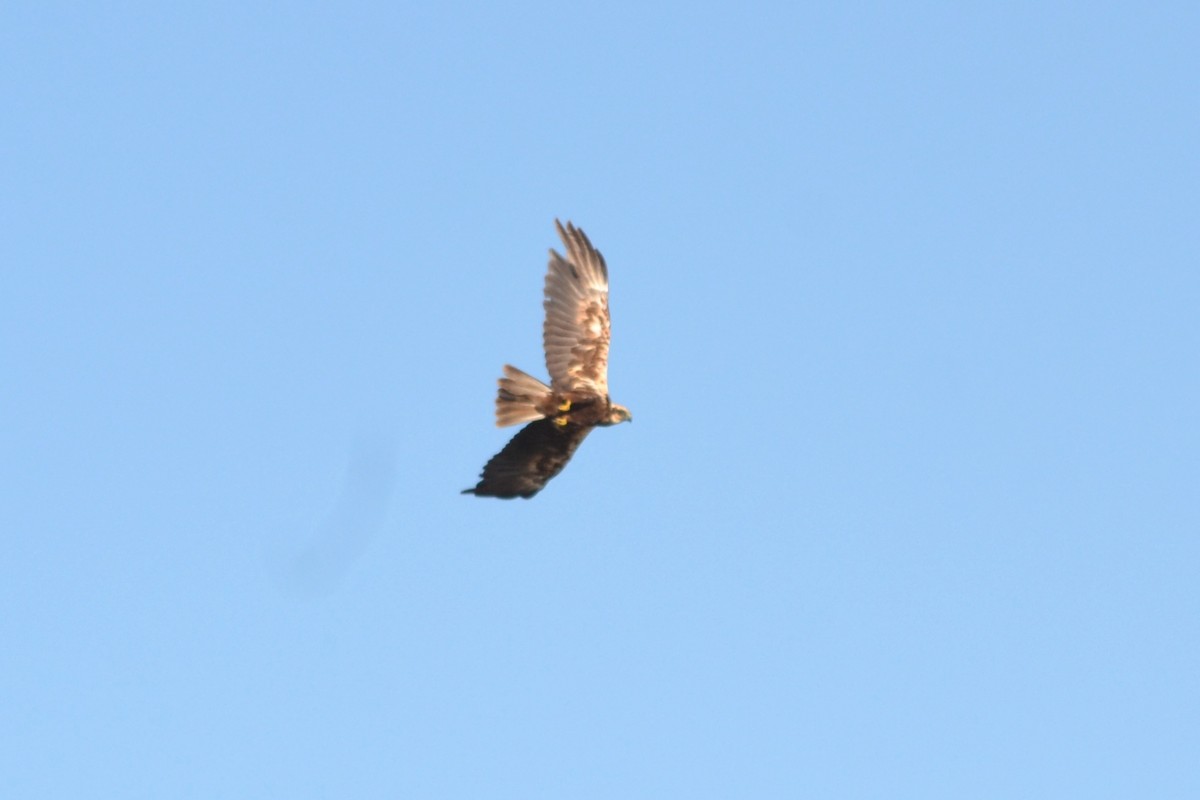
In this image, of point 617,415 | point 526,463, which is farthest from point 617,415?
point 526,463

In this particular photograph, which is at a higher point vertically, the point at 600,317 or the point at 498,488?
the point at 600,317

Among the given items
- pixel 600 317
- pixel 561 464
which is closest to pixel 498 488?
pixel 561 464

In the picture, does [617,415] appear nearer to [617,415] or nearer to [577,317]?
[617,415]

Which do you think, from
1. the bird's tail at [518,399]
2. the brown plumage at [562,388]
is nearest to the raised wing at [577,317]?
the brown plumage at [562,388]

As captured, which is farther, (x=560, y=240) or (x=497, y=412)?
(x=560, y=240)

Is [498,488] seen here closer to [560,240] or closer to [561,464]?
[561,464]

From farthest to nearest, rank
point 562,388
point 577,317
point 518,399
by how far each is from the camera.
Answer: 1. point 577,317
2. point 562,388
3. point 518,399

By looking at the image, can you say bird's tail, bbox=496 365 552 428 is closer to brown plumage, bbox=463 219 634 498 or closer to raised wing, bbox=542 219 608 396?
brown plumage, bbox=463 219 634 498
